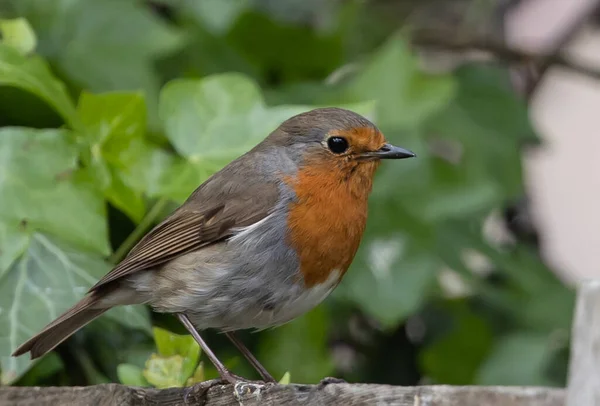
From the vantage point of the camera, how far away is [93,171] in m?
2.51

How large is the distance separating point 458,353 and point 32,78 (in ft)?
6.35

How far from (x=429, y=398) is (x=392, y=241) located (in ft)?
5.74

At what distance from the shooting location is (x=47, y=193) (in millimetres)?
2400

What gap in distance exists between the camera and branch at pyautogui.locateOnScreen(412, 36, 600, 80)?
14.2 ft

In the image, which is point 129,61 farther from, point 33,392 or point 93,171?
point 33,392

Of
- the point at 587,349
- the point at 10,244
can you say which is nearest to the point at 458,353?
the point at 10,244

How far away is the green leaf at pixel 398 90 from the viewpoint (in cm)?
337

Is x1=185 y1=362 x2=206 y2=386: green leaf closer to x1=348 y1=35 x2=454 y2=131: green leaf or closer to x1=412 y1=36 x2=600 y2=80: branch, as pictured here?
x1=348 y1=35 x2=454 y2=131: green leaf

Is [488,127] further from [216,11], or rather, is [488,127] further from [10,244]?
[10,244]

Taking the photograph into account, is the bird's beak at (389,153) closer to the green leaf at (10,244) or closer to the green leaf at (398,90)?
the green leaf at (398,90)

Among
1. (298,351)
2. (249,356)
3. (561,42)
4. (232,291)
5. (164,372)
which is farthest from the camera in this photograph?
(561,42)

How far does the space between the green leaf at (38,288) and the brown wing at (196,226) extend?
0.70 ft

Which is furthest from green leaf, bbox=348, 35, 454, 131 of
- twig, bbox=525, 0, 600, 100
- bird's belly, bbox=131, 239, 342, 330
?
twig, bbox=525, 0, 600, 100

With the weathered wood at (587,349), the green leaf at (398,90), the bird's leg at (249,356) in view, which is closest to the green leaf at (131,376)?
the bird's leg at (249,356)
